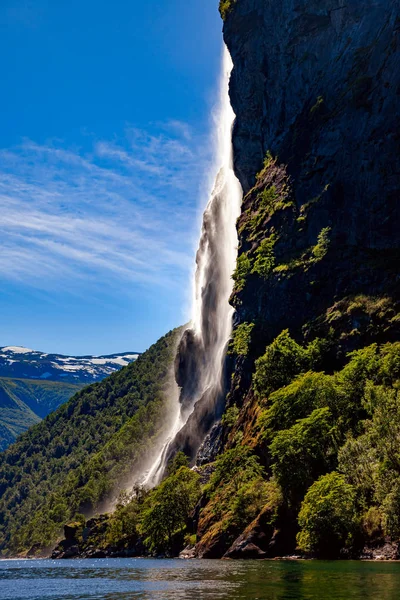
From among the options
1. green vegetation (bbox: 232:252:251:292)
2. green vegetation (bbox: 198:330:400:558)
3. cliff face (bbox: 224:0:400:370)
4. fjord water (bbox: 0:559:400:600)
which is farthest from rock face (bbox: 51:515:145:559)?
fjord water (bbox: 0:559:400:600)

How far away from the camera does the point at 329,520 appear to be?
60.9 metres

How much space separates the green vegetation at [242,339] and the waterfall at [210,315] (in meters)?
9.37

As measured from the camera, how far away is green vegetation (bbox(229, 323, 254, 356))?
119 m

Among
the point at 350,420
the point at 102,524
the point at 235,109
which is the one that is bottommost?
the point at 102,524

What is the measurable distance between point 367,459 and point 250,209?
86.6m

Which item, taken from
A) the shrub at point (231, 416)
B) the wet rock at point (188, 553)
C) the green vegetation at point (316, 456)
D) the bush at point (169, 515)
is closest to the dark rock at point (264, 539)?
the green vegetation at point (316, 456)

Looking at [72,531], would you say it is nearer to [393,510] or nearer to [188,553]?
[188,553]

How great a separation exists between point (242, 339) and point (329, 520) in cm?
6178

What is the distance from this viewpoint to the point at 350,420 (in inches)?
3098

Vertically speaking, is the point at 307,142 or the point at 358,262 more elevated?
the point at 307,142

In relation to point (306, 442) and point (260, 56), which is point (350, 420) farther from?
point (260, 56)

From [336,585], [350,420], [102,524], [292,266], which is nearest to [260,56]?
[292,266]

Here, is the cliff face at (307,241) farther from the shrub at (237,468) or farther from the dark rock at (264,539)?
the shrub at (237,468)

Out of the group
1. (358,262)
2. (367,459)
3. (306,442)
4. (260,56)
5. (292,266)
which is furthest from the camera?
(260,56)
